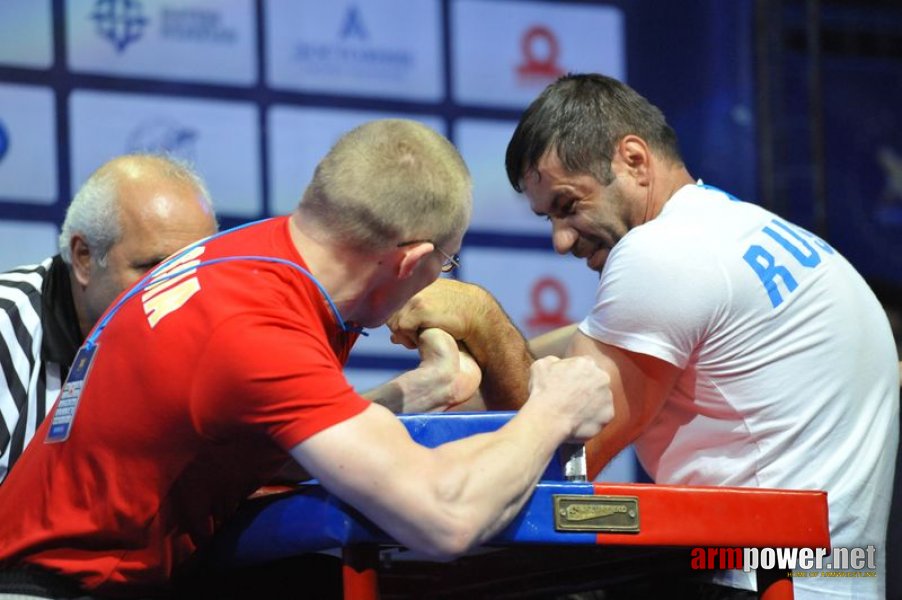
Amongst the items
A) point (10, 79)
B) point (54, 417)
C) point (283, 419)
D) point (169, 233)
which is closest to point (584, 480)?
point (283, 419)

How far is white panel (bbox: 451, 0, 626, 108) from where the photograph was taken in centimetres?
372

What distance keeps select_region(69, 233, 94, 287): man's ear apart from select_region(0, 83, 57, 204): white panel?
35.5 inches

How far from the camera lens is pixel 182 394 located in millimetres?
1526

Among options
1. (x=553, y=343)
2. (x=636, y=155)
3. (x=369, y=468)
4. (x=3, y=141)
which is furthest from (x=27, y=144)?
(x=369, y=468)

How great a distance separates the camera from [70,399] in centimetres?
166

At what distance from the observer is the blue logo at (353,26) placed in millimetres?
3602

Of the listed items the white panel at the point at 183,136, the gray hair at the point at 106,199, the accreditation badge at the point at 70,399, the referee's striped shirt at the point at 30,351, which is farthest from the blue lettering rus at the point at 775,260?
the white panel at the point at 183,136

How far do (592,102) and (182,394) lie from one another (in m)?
0.98

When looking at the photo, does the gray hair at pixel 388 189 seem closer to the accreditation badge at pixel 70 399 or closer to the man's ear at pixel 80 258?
the accreditation badge at pixel 70 399

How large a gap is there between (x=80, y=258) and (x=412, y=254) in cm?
104

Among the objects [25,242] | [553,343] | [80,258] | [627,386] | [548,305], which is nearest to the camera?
[627,386]

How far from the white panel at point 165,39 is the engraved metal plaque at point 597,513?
2.26m

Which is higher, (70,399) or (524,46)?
(524,46)

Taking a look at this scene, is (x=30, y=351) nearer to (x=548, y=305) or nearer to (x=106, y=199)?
(x=106, y=199)
